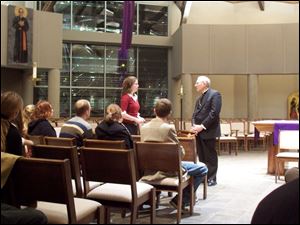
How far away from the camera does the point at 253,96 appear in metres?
12.4

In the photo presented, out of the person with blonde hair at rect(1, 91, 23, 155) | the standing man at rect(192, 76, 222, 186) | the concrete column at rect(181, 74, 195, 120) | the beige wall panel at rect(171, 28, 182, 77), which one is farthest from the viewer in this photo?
the beige wall panel at rect(171, 28, 182, 77)

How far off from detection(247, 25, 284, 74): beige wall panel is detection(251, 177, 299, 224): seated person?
11.3m

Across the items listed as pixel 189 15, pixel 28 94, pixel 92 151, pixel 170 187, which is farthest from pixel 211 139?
pixel 189 15

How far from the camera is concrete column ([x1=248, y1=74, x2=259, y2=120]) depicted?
12375 mm

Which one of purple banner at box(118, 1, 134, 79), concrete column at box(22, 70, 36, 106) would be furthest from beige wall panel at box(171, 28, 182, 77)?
purple banner at box(118, 1, 134, 79)

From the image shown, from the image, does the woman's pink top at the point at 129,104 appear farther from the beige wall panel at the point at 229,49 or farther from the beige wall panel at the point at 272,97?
the beige wall panel at the point at 272,97

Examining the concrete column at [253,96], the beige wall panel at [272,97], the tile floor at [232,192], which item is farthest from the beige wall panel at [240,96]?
the tile floor at [232,192]

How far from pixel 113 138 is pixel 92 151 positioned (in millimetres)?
821

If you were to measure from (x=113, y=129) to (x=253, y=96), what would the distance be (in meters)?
9.26

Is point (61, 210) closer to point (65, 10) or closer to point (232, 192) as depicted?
point (232, 192)

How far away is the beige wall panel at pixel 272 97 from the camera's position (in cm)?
1313

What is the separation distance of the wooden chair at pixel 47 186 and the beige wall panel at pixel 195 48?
35.2 feet

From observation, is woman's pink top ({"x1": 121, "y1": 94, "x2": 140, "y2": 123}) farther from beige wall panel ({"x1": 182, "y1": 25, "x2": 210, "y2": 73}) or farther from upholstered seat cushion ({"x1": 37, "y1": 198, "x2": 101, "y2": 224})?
beige wall panel ({"x1": 182, "y1": 25, "x2": 210, "y2": 73})

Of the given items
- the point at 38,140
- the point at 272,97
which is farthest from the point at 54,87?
the point at 38,140
